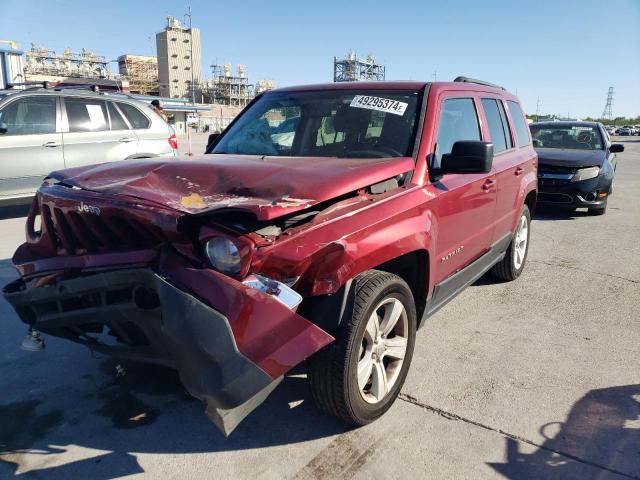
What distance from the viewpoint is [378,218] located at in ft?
8.68

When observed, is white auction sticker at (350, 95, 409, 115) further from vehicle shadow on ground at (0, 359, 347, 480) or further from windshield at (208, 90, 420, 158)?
vehicle shadow on ground at (0, 359, 347, 480)

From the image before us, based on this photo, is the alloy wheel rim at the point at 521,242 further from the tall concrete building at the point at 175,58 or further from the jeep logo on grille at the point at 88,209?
the tall concrete building at the point at 175,58

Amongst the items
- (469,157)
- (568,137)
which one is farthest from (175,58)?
(469,157)

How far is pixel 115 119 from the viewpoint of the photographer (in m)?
8.58

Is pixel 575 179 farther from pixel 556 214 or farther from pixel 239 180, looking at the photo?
pixel 239 180

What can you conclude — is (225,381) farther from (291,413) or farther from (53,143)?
(53,143)

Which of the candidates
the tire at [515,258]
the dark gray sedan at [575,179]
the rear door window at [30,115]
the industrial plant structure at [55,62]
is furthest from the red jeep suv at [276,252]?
the industrial plant structure at [55,62]

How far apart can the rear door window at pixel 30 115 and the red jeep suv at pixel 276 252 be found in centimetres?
552

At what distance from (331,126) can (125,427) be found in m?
2.36

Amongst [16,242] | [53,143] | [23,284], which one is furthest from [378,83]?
[53,143]

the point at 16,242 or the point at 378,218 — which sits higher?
the point at 378,218

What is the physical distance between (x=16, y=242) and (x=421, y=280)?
5.59 meters

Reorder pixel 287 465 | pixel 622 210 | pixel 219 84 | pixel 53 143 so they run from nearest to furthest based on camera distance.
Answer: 1. pixel 287 465
2. pixel 53 143
3. pixel 622 210
4. pixel 219 84

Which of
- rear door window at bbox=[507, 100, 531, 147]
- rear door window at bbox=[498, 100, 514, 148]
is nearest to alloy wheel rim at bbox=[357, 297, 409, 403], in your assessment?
rear door window at bbox=[498, 100, 514, 148]
